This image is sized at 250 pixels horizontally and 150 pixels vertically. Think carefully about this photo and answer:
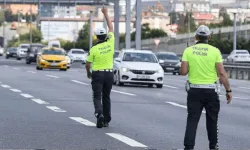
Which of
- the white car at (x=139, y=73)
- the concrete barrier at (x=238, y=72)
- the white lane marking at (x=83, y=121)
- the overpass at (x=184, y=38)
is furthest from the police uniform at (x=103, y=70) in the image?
the overpass at (x=184, y=38)

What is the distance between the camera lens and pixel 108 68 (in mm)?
16328

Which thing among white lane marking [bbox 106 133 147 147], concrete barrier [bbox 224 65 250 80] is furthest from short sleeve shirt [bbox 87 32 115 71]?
concrete barrier [bbox 224 65 250 80]

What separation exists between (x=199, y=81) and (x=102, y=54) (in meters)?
4.49

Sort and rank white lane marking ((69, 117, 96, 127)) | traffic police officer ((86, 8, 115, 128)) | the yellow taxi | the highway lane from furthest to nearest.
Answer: the yellow taxi < white lane marking ((69, 117, 96, 127)) < traffic police officer ((86, 8, 115, 128)) < the highway lane

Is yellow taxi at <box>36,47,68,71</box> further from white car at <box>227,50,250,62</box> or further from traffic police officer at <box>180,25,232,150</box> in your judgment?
traffic police officer at <box>180,25,232,150</box>

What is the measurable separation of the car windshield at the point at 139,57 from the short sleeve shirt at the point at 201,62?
947 inches

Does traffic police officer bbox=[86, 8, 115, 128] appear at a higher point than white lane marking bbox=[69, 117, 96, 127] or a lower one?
higher

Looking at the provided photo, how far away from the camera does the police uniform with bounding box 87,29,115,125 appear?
16.2m

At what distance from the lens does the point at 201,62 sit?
11961mm

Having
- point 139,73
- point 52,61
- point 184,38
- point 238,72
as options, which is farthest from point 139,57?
point 184,38

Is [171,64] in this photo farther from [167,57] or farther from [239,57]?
[239,57]

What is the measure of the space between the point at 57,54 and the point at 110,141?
139 feet

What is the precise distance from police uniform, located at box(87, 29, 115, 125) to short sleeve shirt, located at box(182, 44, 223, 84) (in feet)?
14.2

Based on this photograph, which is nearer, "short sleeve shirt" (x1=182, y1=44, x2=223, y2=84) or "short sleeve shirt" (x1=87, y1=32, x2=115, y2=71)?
"short sleeve shirt" (x1=182, y1=44, x2=223, y2=84)
